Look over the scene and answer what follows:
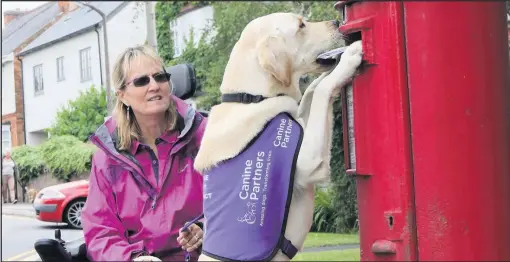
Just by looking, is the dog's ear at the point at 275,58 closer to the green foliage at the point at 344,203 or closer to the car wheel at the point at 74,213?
the car wheel at the point at 74,213

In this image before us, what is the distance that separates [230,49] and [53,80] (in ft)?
14.3

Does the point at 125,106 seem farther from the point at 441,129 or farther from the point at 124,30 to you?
the point at 441,129

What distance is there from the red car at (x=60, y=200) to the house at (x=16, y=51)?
53 centimetres

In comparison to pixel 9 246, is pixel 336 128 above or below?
above

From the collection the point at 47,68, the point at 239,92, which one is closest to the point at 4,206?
the point at 47,68

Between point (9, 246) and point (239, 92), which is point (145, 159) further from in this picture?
point (9, 246)

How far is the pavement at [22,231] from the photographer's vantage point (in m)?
4.52

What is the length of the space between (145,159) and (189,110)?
0.33m

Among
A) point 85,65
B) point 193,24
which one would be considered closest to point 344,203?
point 193,24

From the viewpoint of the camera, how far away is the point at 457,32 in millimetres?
1842

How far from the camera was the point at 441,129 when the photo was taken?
186 centimetres

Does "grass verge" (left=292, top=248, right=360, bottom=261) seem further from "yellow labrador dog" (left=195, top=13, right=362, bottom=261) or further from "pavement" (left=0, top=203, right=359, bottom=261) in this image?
"yellow labrador dog" (left=195, top=13, right=362, bottom=261)

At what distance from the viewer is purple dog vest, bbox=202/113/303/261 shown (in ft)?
7.76

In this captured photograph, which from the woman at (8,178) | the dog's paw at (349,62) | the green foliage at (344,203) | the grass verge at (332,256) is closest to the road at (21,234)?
the woman at (8,178)
